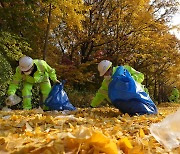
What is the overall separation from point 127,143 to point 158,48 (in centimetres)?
1384

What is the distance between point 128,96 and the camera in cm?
480

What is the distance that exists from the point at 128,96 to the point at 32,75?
7.32ft

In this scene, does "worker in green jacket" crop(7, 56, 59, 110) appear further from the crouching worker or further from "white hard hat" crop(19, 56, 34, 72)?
the crouching worker

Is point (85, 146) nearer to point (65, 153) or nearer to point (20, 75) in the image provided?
point (65, 153)

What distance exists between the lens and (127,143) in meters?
2.00

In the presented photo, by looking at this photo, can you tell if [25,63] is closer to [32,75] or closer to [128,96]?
[32,75]

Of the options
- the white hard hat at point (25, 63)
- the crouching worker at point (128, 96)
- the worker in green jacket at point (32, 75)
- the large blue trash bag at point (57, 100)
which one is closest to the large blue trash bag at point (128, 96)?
the crouching worker at point (128, 96)

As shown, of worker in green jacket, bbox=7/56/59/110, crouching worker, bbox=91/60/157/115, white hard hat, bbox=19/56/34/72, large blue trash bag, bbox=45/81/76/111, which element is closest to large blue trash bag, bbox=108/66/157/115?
crouching worker, bbox=91/60/157/115

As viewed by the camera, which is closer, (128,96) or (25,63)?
(128,96)

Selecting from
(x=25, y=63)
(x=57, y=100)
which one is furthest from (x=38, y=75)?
(x=57, y=100)

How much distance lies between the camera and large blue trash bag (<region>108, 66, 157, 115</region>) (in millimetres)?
4777

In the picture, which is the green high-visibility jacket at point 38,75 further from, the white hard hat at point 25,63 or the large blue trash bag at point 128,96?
the large blue trash bag at point 128,96

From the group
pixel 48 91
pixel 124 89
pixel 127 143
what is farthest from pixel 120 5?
pixel 127 143

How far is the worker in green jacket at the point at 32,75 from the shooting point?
6.05 m
